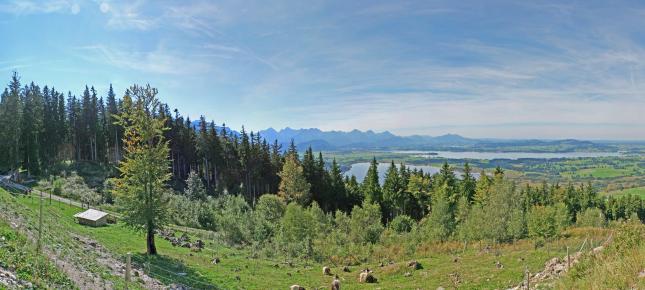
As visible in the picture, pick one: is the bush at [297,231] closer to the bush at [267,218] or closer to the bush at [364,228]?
the bush at [267,218]

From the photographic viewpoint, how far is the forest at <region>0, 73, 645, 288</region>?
38.4m

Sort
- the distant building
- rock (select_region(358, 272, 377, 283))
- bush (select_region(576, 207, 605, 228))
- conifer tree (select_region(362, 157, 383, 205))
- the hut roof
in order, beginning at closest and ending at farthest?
rock (select_region(358, 272, 377, 283)) < the distant building < the hut roof < bush (select_region(576, 207, 605, 228)) < conifer tree (select_region(362, 157, 383, 205))

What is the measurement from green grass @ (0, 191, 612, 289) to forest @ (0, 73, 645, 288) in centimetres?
300

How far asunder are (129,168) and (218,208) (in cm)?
3132

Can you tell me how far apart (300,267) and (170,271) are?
12.8m

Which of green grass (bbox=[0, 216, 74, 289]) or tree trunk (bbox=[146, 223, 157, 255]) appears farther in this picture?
tree trunk (bbox=[146, 223, 157, 255])

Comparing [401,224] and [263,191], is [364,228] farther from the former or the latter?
[263,191]

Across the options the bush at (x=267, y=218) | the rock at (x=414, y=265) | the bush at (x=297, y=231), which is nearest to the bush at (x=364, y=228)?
the bush at (x=297, y=231)

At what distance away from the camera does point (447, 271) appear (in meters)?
27.3

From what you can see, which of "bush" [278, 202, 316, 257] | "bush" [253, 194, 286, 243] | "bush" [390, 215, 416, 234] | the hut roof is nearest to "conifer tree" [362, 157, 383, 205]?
"bush" [390, 215, 416, 234]

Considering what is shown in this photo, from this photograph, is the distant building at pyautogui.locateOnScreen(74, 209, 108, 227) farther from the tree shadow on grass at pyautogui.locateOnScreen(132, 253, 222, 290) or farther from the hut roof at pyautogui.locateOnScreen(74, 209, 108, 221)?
the tree shadow on grass at pyautogui.locateOnScreen(132, 253, 222, 290)

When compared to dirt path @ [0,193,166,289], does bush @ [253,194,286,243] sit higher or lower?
lower

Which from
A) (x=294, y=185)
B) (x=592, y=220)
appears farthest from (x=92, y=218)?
(x=592, y=220)

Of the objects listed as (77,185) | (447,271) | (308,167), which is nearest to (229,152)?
(308,167)
